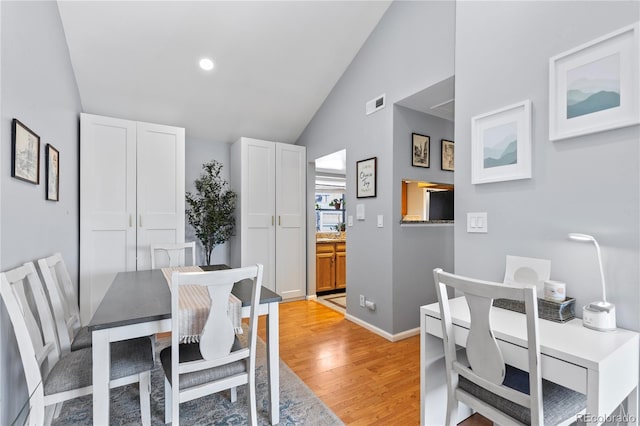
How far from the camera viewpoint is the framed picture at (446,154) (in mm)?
3395

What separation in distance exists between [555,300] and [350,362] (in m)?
1.65

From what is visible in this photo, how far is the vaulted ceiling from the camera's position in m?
2.74

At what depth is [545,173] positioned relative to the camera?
159 centimetres

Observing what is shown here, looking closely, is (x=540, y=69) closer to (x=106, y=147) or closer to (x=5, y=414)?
(x=5, y=414)

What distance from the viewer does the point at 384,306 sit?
3.08 meters

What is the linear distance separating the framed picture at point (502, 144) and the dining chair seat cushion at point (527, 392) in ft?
3.42

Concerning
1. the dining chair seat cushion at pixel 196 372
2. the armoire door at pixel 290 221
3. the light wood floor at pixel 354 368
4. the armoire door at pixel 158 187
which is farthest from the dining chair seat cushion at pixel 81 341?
the armoire door at pixel 290 221

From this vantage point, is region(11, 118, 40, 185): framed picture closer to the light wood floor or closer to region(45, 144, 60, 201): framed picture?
region(45, 144, 60, 201): framed picture

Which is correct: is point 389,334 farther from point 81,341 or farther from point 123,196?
point 123,196

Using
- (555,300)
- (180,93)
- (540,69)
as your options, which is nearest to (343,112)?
(180,93)

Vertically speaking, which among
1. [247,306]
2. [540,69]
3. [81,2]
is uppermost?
[81,2]

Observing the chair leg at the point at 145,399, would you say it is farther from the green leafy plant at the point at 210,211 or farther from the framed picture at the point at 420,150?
the framed picture at the point at 420,150

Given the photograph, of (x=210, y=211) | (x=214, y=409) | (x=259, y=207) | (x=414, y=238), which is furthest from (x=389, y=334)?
(x=210, y=211)

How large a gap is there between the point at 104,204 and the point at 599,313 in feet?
13.3
